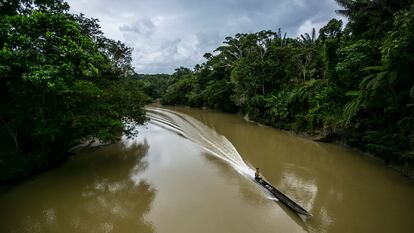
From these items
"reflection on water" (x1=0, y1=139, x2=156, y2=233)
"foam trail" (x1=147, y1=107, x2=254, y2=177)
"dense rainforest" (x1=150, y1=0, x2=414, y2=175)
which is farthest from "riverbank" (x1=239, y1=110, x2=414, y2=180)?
"reflection on water" (x1=0, y1=139, x2=156, y2=233)

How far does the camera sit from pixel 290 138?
60.5ft

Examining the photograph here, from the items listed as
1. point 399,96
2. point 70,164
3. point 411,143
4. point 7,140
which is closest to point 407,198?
point 411,143

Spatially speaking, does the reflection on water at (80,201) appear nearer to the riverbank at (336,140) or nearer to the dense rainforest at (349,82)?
the dense rainforest at (349,82)

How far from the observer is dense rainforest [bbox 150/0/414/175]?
33.2 feet

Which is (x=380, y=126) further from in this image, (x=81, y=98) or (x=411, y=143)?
(x=81, y=98)

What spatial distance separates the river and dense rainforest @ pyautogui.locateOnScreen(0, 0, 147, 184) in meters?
1.58

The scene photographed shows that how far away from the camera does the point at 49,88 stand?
9.11 m

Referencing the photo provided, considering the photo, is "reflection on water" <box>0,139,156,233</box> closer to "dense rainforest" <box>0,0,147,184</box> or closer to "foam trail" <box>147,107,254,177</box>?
"dense rainforest" <box>0,0,147,184</box>

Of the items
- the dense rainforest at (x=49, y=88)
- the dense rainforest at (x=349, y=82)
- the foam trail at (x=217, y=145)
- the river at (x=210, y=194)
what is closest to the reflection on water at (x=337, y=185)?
the river at (x=210, y=194)

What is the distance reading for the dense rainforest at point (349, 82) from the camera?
10125mm

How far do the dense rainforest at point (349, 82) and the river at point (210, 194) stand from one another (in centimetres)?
170

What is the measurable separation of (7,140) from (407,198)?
1626 cm

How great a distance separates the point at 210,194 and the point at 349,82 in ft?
39.9

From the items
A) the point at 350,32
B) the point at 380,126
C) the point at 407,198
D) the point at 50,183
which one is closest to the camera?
the point at 407,198
